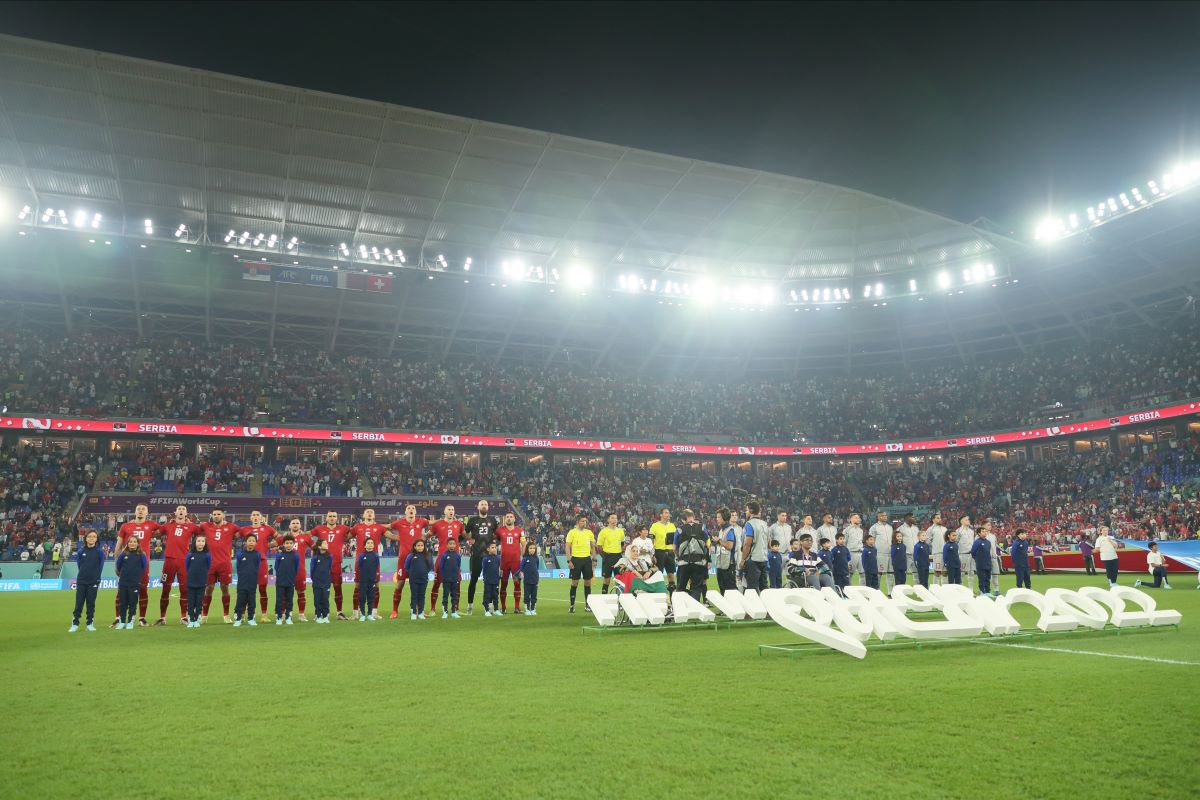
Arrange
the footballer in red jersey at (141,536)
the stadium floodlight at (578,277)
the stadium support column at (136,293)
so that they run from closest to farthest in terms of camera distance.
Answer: the footballer in red jersey at (141,536) → the stadium support column at (136,293) → the stadium floodlight at (578,277)

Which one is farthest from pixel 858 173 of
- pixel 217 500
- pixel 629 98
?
pixel 217 500

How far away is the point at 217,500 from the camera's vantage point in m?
38.4

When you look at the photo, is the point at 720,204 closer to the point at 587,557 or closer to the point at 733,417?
the point at 733,417

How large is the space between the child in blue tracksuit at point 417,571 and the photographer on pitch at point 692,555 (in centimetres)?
527

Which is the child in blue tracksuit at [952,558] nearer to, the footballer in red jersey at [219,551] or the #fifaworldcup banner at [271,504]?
the footballer in red jersey at [219,551]

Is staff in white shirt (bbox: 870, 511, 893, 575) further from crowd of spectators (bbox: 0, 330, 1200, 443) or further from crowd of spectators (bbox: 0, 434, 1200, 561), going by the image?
crowd of spectators (bbox: 0, 330, 1200, 443)

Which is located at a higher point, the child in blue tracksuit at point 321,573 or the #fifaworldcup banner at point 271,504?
the #fifaworldcup banner at point 271,504

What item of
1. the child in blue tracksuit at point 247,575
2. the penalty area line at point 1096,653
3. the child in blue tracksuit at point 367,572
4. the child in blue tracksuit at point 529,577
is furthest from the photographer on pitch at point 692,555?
the child in blue tracksuit at point 247,575

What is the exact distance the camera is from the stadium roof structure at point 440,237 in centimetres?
3023

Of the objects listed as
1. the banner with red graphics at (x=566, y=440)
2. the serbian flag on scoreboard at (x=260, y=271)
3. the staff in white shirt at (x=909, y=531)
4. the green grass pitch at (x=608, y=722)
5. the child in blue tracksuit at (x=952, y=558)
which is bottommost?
the green grass pitch at (x=608, y=722)

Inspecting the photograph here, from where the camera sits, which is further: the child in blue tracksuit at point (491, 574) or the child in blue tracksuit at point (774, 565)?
the child in blue tracksuit at point (774, 565)

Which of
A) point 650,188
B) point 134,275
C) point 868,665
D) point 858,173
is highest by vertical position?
point 650,188

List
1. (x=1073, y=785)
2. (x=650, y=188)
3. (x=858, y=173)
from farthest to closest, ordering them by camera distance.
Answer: (x=650, y=188) < (x=1073, y=785) < (x=858, y=173)

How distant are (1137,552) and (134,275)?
46742 millimetres
